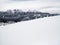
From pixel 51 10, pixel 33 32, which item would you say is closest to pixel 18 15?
pixel 33 32

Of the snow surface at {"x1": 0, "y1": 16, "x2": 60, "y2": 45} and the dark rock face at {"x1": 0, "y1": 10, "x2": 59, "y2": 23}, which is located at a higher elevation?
the dark rock face at {"x1": 0, "y1": 10, "x2": 59, "y2": 23}

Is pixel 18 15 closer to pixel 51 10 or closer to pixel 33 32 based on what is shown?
pixel 33 32

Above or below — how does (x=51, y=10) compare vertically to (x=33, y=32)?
above

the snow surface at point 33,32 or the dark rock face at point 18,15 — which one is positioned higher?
the dark rock face at point 18,15

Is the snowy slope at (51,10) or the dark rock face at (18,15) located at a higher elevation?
the snowy slope at (51,10)

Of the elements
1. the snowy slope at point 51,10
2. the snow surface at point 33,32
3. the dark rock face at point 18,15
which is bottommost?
the snow surface at point 33,32

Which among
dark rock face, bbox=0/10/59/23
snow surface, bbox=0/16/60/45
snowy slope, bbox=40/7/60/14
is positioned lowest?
snow surface, bbox=0/16/60/45
